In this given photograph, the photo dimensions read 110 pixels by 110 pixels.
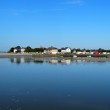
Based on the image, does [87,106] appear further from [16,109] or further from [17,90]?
[17,90]

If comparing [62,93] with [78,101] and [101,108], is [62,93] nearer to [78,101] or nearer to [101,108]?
[78,101]

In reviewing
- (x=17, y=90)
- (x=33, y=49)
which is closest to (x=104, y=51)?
(x=33, y=49)

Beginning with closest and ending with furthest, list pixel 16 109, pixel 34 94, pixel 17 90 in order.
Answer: pixel 16 109 → pixel 34 94 → pixel 17 90

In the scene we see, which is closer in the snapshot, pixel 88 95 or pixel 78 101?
pixel 78 101

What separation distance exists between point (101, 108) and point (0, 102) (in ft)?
16.5

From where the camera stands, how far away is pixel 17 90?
16969 mm

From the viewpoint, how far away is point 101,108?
12.3 metres

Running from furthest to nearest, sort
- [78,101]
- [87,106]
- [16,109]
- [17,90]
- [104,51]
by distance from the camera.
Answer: [104,51]
[17,90]
[78,101]
[87,106]
[16,109]

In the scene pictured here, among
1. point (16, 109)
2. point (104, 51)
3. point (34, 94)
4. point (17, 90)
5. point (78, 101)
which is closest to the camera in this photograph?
point (16, 109)

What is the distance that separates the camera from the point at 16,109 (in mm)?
11680

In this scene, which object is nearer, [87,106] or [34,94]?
[87,106]

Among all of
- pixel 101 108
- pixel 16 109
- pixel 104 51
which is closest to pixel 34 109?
pixel 16 109

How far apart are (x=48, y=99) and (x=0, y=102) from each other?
2.60m

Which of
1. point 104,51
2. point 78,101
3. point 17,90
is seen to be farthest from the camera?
point 104,51
